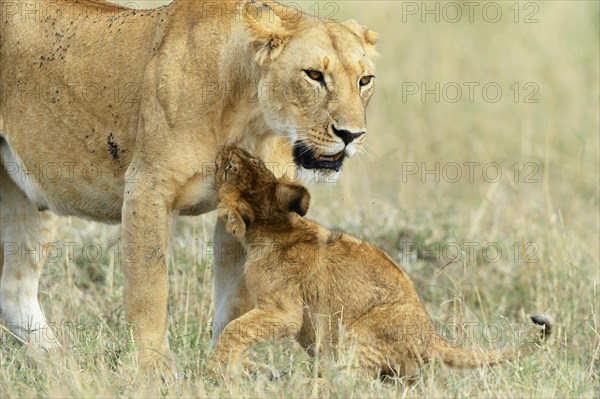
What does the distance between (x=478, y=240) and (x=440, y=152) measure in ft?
12.7

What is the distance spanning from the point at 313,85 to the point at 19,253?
2212 mm

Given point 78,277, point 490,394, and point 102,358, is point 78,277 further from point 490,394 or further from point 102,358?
point 490,394

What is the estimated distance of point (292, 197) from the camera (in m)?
5.02

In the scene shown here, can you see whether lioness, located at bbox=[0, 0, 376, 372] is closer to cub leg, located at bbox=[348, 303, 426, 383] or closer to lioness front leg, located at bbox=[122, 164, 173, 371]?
lioness front leg, located at bbox=[122, 164, 173, 371]

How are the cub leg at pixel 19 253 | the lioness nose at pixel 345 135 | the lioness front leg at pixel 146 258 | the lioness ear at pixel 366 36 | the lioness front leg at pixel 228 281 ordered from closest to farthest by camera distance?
the lioness nose at pixel 345 135 → the lioness front leg at pixel 146 258 → the lioness ear at pixel 366 36 → the lioness front leg at pixel 228 281 → the cub leg at pixel 19 253

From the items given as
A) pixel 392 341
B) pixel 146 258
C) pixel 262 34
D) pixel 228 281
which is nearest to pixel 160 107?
pixel 262 34

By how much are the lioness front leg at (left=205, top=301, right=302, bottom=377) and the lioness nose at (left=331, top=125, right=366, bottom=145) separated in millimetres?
717

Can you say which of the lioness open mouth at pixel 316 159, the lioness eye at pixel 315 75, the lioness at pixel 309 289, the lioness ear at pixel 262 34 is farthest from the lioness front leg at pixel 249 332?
the lioness ear at pixel 262 34

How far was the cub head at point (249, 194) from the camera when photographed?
5.04m

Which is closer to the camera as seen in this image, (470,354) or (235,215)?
(470,354)

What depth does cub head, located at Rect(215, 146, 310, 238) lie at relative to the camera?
504cm

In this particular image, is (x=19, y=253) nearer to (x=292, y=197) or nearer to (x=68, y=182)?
(x=68, y=182)

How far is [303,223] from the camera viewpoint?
16.9 feet

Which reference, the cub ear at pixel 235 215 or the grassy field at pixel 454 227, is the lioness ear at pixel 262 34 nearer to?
the cub ear at pixel 235 215
